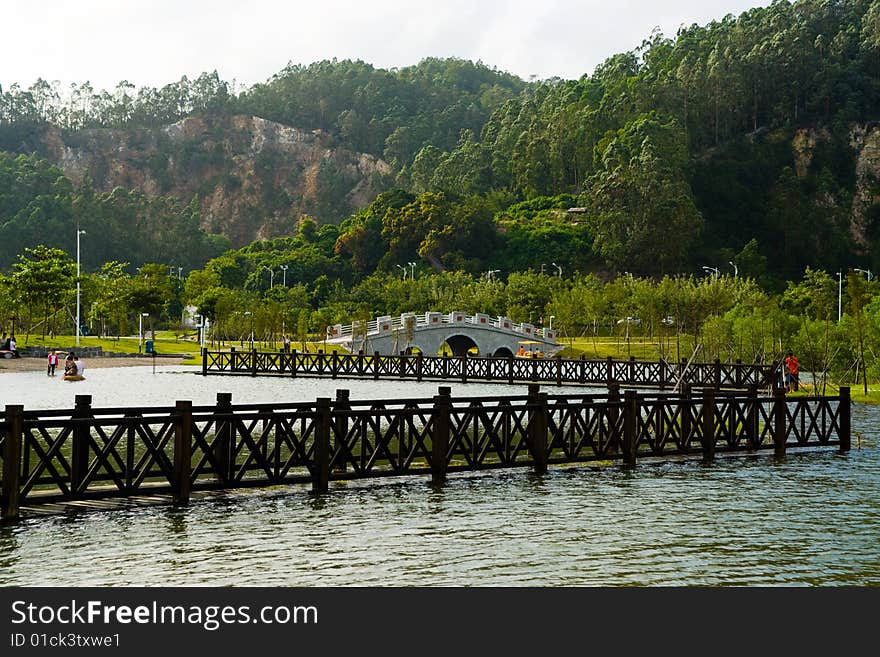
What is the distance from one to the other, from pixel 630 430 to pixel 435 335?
54456mm

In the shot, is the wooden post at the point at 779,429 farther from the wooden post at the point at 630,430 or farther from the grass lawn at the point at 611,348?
the grass lawn at the point at 611,348

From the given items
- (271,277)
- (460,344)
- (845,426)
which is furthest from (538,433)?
(271,277)

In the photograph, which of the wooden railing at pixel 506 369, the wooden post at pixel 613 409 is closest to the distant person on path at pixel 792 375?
the wooden railing at pixel 506 369

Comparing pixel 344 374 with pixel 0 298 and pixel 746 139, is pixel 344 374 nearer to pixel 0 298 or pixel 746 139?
pixel 0 298

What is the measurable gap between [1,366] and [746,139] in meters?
121

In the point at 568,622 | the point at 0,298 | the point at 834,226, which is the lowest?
the point at 568,622

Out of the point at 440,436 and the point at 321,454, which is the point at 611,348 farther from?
the point at 321,454

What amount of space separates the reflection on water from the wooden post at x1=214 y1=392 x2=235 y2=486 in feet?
1.33

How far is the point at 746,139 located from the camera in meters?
156

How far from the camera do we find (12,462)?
1386cm

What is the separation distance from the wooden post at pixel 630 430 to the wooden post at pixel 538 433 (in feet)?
6.03

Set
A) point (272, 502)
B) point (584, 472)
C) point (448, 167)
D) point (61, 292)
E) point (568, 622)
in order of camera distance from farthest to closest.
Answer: point (448, 167)
point (61, 292)
point (584, 472)
point (272, 502)
point (568, 622)

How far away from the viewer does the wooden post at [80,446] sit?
14711 mm

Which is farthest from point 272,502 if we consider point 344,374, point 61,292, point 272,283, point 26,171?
point 26,171
